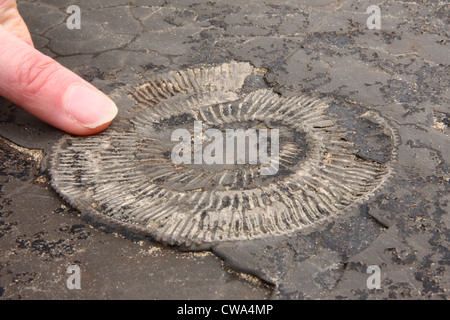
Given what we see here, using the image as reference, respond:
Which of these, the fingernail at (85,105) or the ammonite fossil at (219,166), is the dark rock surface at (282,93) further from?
the fingernail at (85,105)

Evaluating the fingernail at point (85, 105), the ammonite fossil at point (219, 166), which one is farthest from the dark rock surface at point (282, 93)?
the fingernail at point (85, 105)

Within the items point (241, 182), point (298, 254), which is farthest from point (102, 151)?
point (298, 254)

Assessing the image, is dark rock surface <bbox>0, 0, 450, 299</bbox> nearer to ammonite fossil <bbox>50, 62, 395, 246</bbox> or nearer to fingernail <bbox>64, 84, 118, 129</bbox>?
ammonite fossil <bbox>50, 62, 395, 246</bbox>

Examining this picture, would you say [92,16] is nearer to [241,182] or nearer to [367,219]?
[241,182]

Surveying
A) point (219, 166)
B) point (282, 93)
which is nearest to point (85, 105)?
point (219, 166)

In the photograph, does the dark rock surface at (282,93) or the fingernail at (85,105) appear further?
the fingernail at (85,105)

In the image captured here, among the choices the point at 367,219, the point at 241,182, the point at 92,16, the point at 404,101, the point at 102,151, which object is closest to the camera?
the point at 367,219

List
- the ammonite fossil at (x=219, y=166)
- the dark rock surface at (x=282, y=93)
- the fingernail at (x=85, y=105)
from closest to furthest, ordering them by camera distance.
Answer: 1. the dark rock surface at (x=282, y=93)
2. the ammonite fossil at (x=219, y=166)
3. the fingernail at (x=85, y=105)
